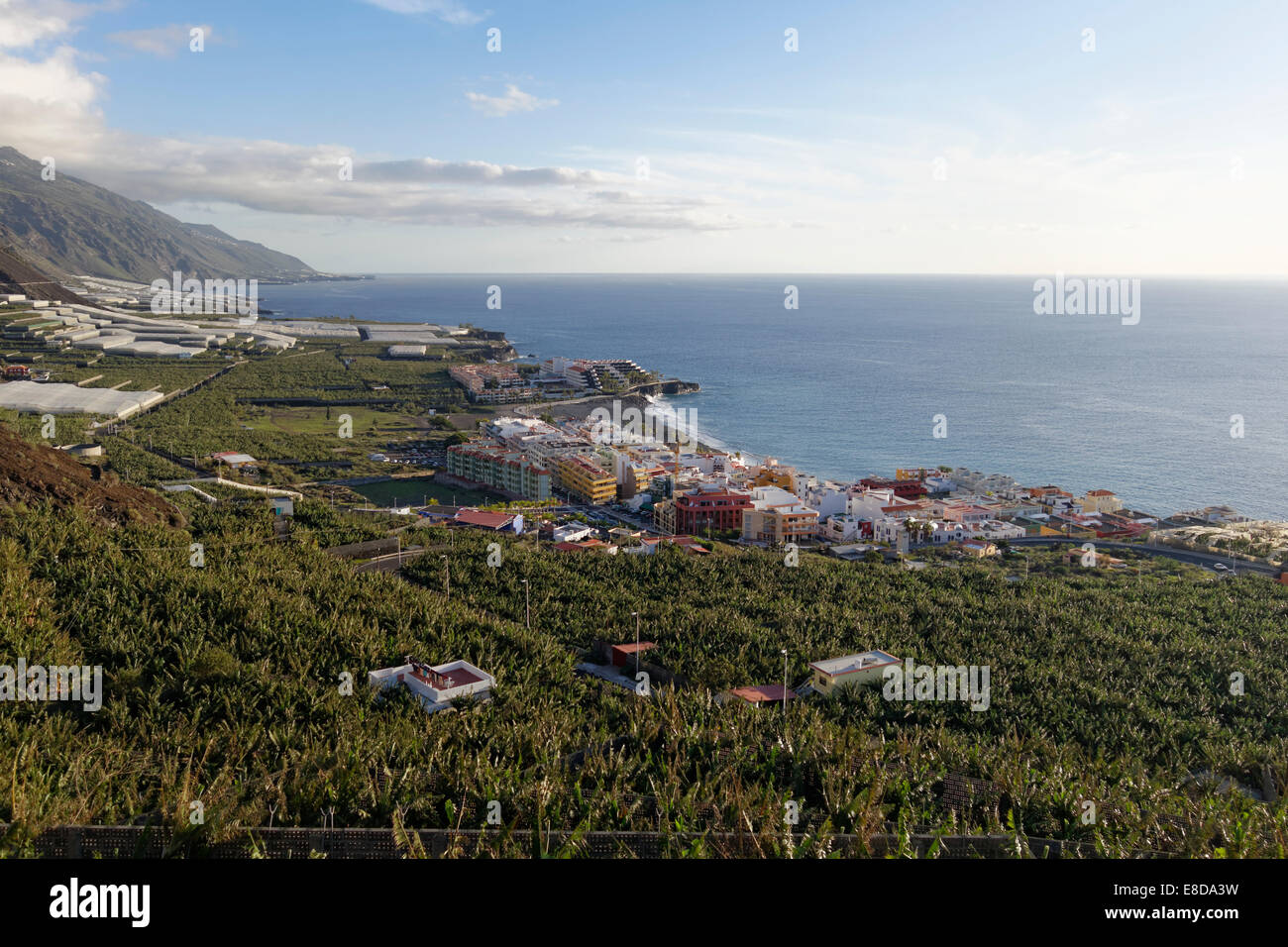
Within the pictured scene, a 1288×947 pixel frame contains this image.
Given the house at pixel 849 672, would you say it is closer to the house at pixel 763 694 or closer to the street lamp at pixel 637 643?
the house at pixel 763 694

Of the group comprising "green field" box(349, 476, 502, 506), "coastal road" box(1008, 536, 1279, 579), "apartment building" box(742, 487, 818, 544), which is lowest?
"coastal road" box(1008, 536, 1279, 579)

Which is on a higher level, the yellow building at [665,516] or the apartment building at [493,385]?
the apartment building at [493,385]

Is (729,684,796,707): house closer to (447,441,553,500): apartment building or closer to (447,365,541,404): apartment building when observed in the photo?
(447,441,553,500): apartment building

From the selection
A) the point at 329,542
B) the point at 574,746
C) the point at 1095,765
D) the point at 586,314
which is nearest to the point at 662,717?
the point at 574,746

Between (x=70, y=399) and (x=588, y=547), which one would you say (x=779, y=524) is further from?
(x=70, y=399)

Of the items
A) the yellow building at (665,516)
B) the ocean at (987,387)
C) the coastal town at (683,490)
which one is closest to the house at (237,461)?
the coastal town at (683,490)

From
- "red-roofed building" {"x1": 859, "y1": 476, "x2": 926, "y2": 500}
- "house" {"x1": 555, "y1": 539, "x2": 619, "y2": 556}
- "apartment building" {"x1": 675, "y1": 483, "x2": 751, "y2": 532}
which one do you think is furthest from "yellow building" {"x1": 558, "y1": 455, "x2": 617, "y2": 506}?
"red-roofed building" {"x1": 859, "y1": 476, "x2": 926, "y2": 500}
